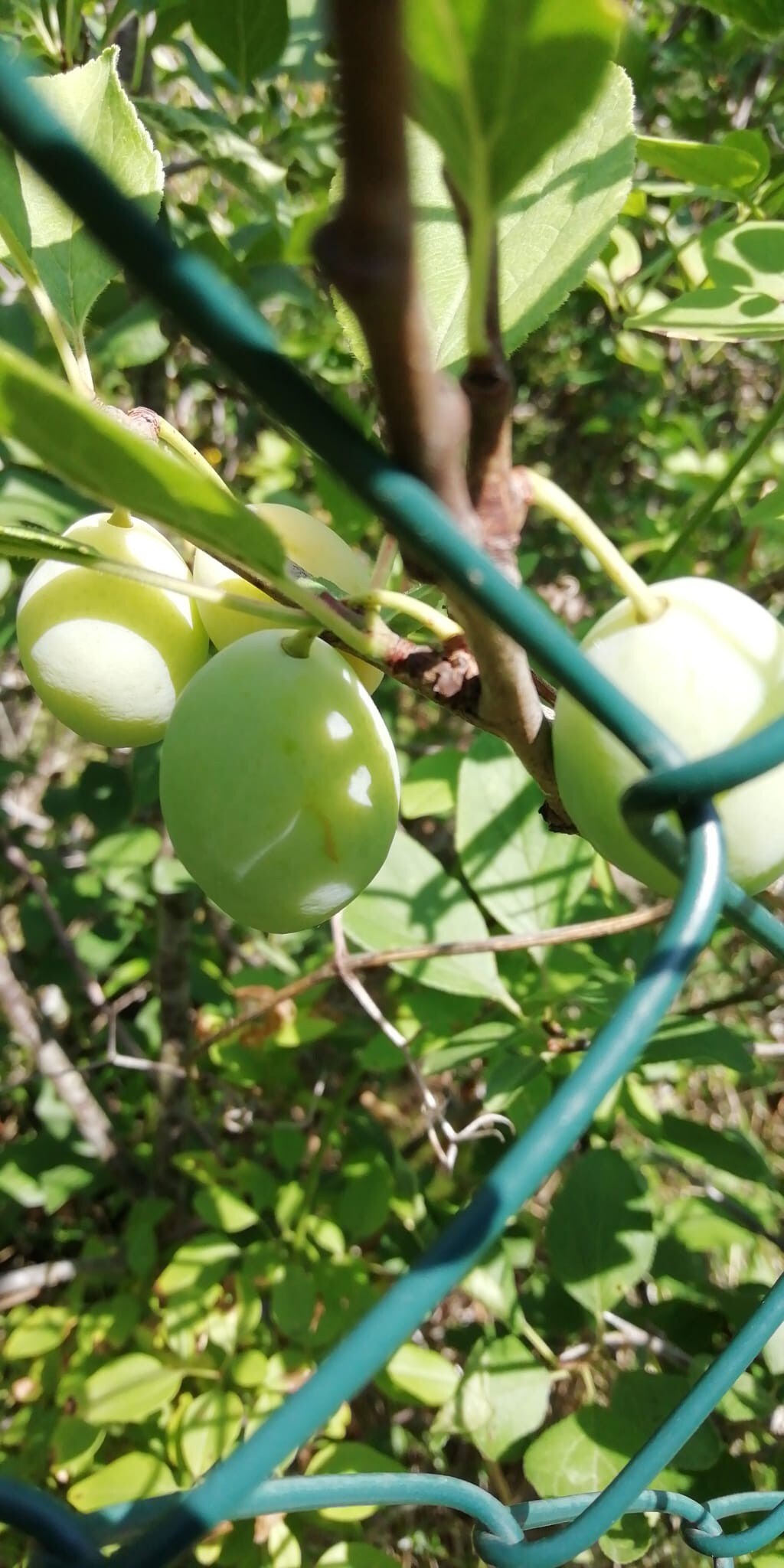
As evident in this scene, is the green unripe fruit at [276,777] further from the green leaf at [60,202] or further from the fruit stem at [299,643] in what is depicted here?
the green leaf at [60,202]

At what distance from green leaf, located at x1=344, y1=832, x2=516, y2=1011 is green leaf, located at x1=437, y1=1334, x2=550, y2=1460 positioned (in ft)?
1.13

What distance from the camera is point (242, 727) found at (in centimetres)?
43

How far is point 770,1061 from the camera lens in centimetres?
177

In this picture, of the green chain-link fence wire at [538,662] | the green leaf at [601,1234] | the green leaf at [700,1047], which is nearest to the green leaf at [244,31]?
the green chain-link fence wire at [538,662]

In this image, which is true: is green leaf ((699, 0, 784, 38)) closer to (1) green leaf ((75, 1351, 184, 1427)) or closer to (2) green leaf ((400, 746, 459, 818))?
(2) green leaf ((400, 746, 459, 818))

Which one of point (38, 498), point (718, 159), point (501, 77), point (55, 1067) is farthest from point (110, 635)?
point (55, 1067)

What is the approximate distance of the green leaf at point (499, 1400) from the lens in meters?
0.91

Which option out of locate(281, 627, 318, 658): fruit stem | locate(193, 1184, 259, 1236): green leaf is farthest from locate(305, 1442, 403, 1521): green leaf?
locate(281, 627, 318, 658): fruit stem

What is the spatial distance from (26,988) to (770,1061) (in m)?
1.27

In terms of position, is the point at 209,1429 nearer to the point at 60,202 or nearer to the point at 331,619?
the point at 331,619

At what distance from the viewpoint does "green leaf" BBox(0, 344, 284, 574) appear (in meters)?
0.26

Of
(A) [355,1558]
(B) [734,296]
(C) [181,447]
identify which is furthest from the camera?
(A) [355,1558]

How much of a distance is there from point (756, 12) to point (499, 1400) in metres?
1.15

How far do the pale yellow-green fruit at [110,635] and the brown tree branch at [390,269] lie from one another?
0.26 meters
